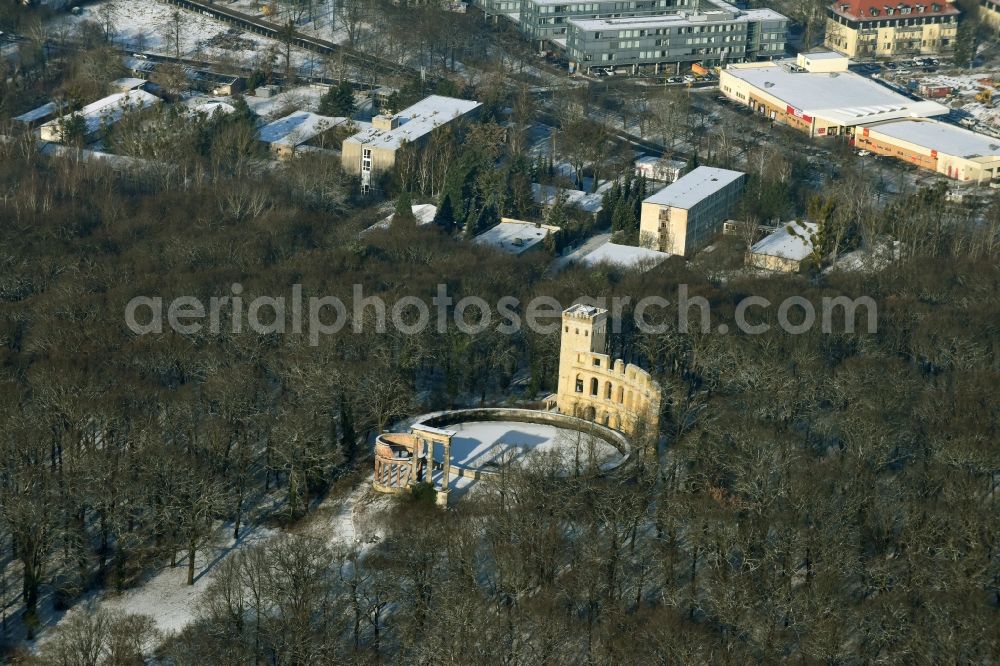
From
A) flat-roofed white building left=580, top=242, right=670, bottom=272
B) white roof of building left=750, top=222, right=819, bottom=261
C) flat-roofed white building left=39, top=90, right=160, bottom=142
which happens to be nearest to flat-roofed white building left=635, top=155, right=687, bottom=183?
white roof of building left=750, top=222, right=819, bottom=261

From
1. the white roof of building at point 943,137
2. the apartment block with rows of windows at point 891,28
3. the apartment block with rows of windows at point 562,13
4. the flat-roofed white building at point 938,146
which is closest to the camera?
the flat-roofed white building at point 938,146

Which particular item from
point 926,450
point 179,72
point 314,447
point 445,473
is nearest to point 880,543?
point 926,450

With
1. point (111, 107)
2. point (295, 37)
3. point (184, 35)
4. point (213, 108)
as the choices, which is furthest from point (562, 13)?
point (111, 107)

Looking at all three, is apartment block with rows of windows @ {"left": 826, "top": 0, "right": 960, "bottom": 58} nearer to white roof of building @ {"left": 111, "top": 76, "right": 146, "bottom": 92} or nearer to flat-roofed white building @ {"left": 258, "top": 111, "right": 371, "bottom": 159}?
flat-roofed white building @ {"left": 258, "top": 111, "right": 371, "bottom": 159}

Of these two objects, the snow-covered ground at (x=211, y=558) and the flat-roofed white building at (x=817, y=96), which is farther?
the flat-roofed white building at (x=817, y=96)

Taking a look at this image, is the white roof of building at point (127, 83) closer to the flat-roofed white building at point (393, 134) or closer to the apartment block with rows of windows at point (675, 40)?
the flat-roofed white building at point (393, 134)

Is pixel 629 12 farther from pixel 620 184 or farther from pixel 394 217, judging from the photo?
pixel 394 217

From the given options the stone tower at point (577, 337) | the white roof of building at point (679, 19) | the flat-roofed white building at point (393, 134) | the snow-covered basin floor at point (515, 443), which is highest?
the stone tower at point (577, 337)

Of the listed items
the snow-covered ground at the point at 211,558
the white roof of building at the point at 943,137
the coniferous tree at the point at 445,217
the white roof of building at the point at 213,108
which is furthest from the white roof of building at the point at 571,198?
the snow-covered ground at the point at 211,558
